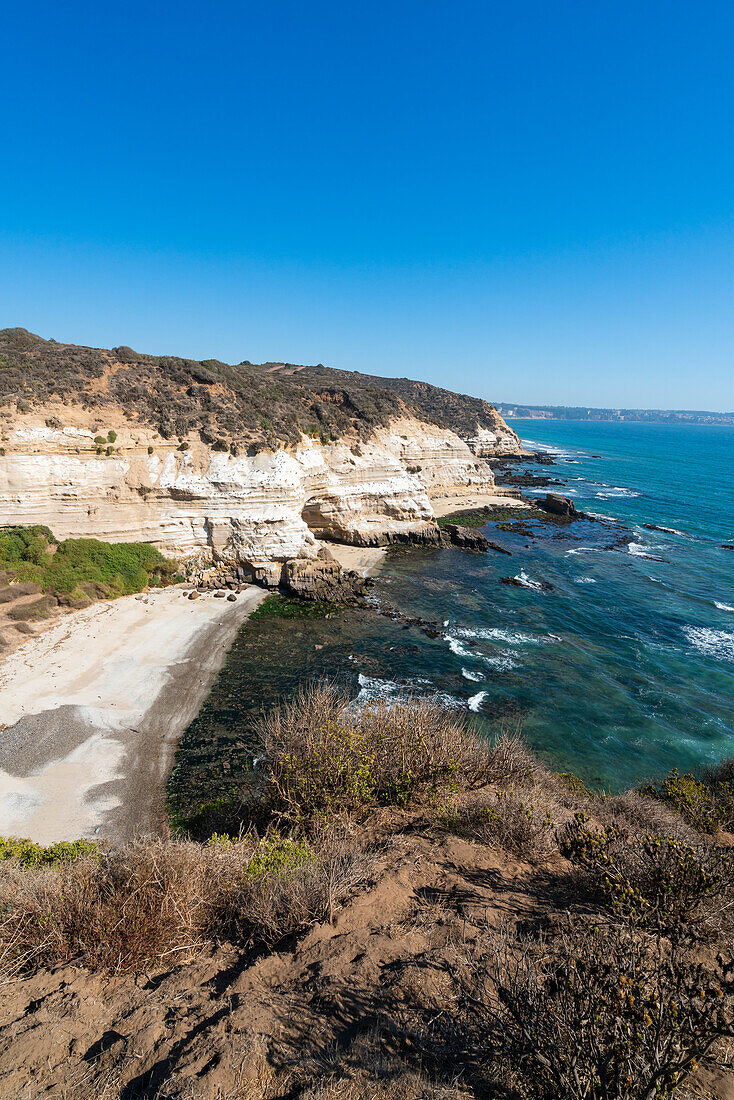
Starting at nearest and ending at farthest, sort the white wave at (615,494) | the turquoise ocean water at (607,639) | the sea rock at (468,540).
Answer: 1. the turquoise ocean water at (607,639)
2. the sea rock at (468,540)
3. the white wave at (615,494)

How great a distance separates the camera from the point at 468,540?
136 ft

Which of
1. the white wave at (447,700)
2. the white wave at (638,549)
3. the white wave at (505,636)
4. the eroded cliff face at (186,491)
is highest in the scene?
the eroded cliff face at (186,491)

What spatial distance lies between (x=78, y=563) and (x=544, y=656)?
26058 mm

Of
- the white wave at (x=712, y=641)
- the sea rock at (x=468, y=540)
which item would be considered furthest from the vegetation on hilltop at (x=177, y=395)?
the white wave at (x=712, y=641)

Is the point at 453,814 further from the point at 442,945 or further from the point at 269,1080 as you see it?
the point at 269,1080

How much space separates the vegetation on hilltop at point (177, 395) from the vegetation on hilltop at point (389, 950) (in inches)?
1114

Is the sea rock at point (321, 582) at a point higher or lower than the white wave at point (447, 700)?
higher

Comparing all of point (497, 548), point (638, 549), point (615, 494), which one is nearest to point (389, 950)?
point (497, 548)

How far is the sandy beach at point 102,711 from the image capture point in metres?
13.8

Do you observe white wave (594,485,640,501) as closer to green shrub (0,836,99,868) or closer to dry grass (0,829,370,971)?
dry grass (0,829,370,971)

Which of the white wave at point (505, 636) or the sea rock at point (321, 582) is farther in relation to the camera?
the sea rock at point (321, 582)

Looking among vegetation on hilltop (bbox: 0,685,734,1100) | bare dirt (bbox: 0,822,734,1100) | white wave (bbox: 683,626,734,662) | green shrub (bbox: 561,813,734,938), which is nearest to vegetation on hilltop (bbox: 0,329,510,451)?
vegetation on hilltop (bbox: 0,685,734,1100)

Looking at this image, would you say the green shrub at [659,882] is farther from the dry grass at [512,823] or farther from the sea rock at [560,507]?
the sea rock at [560,507]

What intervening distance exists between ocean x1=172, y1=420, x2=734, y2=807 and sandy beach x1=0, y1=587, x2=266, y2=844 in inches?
44.7
